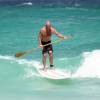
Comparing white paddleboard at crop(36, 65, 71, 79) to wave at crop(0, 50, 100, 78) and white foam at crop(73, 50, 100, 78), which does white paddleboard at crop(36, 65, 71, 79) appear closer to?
wave at crop(0, 50, 100, 78)

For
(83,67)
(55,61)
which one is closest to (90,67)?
(83,67)

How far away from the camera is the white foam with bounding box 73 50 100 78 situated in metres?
15.6

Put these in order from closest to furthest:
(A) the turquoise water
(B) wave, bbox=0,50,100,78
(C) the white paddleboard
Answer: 1. (A) the turquoise water
2. (C) the white paddleboard
3. (B) wave, bbox=0,50,100,78

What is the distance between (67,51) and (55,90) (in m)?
5.74

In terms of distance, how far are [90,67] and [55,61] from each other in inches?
67.5

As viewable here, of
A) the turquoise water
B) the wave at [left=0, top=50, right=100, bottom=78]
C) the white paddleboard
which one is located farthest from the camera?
the wave at [left=0, top=50, right=100, bottom=78]

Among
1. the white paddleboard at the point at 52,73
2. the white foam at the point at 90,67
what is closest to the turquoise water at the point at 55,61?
the white foam at the point at 90,67

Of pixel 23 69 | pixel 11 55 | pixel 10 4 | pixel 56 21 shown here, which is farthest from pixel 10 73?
pixel 10 4

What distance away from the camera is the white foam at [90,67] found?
1562 centimetres

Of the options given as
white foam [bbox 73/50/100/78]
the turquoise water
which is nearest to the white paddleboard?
the turquoise water

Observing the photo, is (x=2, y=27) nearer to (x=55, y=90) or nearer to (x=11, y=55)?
(x=11, y=55)

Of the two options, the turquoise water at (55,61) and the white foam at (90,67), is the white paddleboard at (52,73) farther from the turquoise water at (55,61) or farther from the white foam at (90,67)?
the white foam at (90,67)

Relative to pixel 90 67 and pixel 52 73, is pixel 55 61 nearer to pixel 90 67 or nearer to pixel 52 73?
pixel 90 67

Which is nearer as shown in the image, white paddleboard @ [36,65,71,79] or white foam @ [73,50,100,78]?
white paddleboard @ [36,65,71,79]
